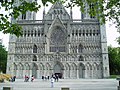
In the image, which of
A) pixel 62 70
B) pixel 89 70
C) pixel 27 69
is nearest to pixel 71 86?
pixel 62 70

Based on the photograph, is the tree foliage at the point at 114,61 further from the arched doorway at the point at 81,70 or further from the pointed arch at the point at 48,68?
the pointed arch at the point at 48,68

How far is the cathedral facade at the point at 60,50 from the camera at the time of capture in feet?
182

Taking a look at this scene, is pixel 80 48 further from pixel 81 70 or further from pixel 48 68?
pixel 48 68

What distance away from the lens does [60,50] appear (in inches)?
2269

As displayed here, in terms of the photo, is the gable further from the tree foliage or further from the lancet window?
the tree foliage

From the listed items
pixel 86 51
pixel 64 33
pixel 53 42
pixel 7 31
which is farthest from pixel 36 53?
pixel 7 31

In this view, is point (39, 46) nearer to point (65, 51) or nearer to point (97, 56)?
point (65, 51)

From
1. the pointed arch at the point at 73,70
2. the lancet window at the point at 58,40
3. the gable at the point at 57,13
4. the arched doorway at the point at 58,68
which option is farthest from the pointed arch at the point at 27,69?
the gable at the point at 57,13

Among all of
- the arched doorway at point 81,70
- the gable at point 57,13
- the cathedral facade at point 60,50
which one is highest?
the gable at point 57,13

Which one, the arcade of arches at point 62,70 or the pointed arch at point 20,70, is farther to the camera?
the pointed arch at point 20,70

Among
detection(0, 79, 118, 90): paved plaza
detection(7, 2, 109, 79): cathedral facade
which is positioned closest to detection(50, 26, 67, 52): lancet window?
detection(7, 2, 109, 79): cathedral facade

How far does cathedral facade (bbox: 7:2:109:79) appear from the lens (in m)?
55.4

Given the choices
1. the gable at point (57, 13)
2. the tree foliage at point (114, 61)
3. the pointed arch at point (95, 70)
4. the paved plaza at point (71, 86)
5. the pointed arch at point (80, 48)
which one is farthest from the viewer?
the tree foliage at point (114, 61)

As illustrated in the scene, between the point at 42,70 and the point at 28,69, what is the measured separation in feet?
14.4
